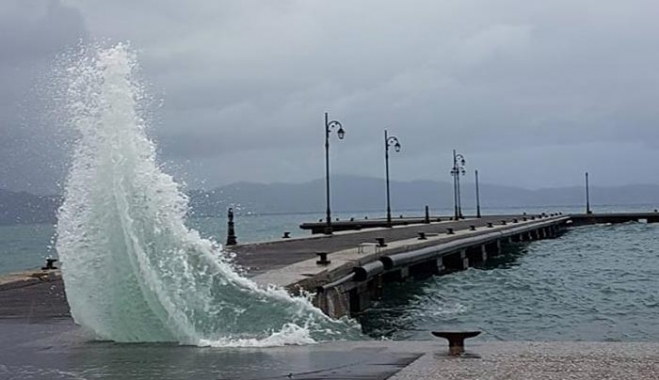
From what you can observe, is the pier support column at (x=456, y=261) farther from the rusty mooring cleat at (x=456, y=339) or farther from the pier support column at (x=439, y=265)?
the rusty mooring cleat at (x=456, y=339)

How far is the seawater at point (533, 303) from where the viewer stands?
19.7 m

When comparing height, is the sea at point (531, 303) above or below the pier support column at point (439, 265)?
below

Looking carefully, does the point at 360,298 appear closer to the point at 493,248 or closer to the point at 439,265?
the point at 439,265

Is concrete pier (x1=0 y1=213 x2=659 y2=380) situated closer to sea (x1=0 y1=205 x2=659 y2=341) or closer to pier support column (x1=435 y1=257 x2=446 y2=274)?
sea (x1=0 y1=205 x2=659 y2=341)

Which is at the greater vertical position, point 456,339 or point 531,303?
point 456,339

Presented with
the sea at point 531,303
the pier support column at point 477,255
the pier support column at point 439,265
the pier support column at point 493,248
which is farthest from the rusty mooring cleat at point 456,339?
the pier support column at point 493,248

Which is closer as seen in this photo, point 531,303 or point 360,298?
point 360,298

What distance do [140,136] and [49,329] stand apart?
9.50 feet

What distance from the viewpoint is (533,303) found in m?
25.2

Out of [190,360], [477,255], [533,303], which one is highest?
[190,360]

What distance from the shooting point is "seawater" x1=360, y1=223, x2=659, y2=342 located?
19.7 meters

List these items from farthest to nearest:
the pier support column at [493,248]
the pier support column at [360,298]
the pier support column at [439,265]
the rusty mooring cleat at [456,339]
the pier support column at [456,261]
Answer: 1. the pier support column at [493,248]
2. the pier support column at [456,261]
3. the pier support column at [439,265]
4. the pier support column at [360,298]
5. the rusty mooring cleat at [456,339]

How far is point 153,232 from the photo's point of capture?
12055 millimetres

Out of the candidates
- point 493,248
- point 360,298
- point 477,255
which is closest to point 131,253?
point 360,298
